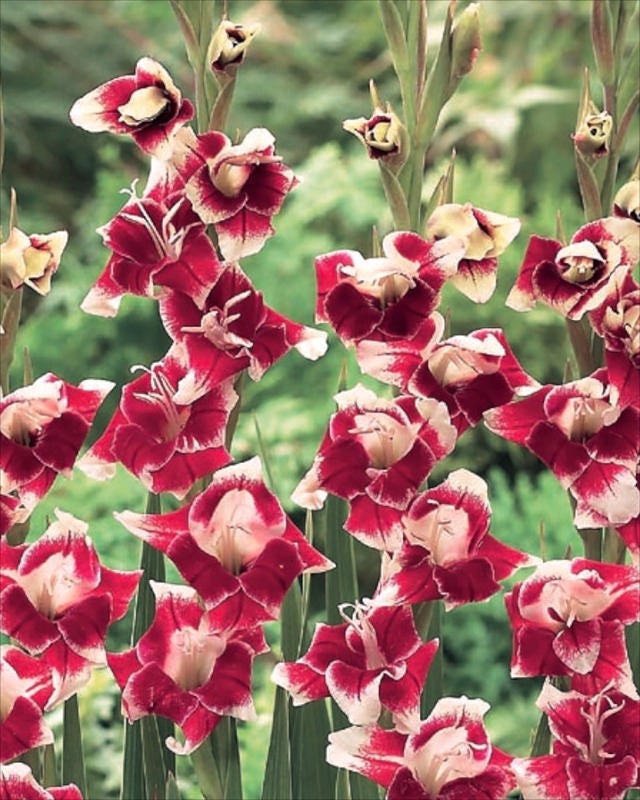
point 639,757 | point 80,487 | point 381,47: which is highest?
point 639,757

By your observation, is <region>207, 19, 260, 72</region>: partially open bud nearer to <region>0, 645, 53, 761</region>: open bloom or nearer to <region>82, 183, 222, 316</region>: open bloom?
<region>82, 183, 222, 316</region>: open bloom

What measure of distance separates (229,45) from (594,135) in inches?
4.6

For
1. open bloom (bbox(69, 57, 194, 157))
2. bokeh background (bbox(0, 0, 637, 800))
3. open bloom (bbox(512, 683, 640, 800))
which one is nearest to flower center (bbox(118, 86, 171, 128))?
open bloom (bbox(69, 57, 194, 157))

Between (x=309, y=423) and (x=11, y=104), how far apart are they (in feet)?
1.93

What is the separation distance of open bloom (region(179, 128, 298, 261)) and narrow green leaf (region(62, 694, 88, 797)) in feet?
0.53

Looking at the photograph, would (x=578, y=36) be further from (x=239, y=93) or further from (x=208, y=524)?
(x=208, y=524)

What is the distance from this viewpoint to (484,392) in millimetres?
517

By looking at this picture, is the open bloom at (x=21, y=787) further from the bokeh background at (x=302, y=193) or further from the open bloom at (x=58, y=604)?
the bokeh background at (x=302, y=193)

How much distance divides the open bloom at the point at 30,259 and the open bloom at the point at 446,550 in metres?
0.13

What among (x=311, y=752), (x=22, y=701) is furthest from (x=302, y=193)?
(x=22, y=701)

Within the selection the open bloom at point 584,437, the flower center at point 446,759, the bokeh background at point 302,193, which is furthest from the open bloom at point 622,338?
the bokeh background at point 302,193

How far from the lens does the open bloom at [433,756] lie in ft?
1.67

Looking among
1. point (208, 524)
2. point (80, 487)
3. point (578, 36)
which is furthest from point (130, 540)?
point (578, 36)

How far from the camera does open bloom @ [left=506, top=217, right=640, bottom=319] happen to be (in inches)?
20.3
